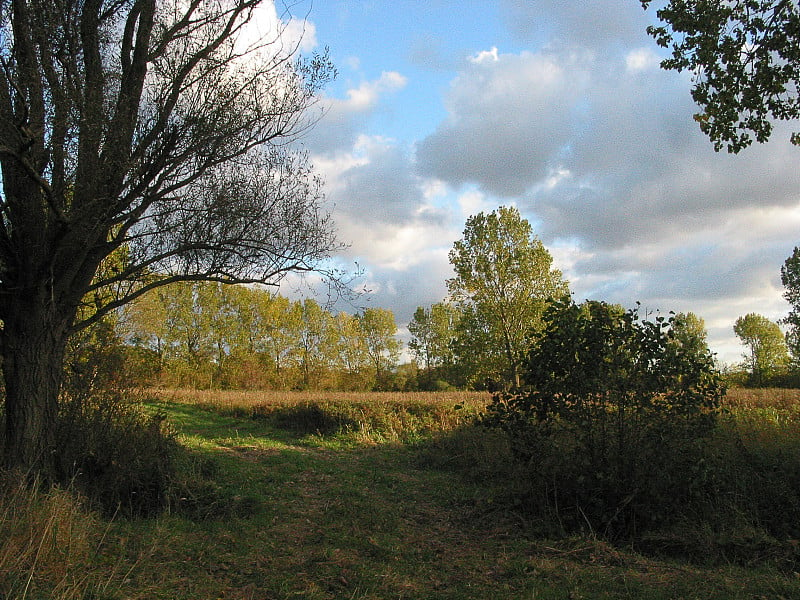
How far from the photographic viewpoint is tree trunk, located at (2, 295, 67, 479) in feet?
21.5

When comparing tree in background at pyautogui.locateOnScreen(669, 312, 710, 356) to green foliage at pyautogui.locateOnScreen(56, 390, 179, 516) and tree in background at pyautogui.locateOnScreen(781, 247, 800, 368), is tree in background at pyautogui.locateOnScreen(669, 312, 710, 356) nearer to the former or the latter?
green foliage at pyautogui.locateOnScreen(56, 390, 179, 516)

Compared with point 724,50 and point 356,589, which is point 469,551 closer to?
point 356,589

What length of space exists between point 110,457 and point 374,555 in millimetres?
3989

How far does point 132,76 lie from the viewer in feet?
24.8

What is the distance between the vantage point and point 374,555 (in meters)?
Result: 6.29

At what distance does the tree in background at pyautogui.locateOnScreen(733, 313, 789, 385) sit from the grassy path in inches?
1914

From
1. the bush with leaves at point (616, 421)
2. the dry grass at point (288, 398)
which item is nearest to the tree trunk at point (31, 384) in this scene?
the bush with leaves at point (616, 421)

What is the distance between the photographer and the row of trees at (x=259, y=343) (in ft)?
127

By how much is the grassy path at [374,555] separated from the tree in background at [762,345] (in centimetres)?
4862

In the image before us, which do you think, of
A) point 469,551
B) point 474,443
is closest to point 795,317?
point 474,443

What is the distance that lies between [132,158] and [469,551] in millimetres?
6458

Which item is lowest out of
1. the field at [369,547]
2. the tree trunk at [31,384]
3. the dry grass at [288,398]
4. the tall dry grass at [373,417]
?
the field at [369,547]

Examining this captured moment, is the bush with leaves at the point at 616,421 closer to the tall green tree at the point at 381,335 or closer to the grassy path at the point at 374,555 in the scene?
the grassy path at the point at 374,555

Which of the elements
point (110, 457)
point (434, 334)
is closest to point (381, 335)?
point (434, 334)
